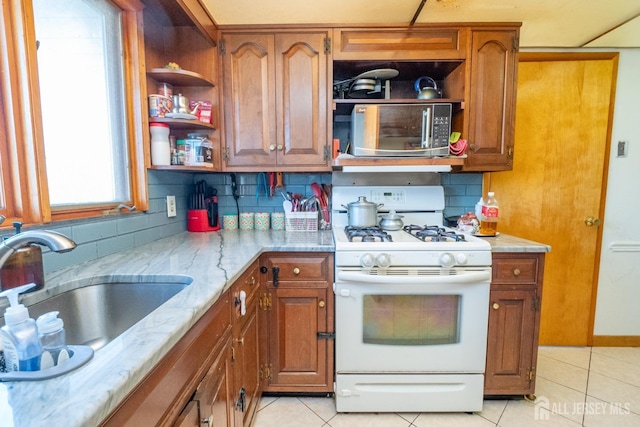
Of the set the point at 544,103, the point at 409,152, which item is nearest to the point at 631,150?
the point at 544,103

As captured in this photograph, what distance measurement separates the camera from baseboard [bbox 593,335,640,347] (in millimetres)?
2150

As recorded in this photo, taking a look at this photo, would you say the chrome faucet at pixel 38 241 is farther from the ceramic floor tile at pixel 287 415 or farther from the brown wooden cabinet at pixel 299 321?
the ceramic floor tile at pixel 287 415

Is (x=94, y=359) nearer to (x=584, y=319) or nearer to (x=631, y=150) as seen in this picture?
(x=584, y=319)

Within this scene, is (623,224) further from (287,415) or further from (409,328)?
(287,415)

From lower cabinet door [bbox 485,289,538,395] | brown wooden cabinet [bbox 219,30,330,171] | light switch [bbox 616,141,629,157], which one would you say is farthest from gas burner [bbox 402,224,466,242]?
light switch [bbox 616,141,629,157]

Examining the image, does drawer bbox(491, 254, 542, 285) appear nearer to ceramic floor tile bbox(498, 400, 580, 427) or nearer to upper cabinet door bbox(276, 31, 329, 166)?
ceramic floor tile bbox(498, 400, 580, 427)

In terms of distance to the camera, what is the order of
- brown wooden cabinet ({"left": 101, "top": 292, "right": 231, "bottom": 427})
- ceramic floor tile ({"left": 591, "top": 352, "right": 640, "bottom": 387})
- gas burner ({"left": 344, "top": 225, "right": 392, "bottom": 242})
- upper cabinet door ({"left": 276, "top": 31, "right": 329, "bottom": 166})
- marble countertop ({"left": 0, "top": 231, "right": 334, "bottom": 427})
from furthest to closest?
ceramic floor tile ({"left": 591, "top": 352, "right": 640, "bottom": 387}), upper cabinet door ({"left": 276, "top": 31, "right": 329, "bottom": 166}), gas burner ({"left": 344, "top": 225, "right": 392, "bottom": 242}), brown wooden cabinet ({"left": 101, "top": 292, "right": 231, "bottom": 427}), marble countertop ({"left": 0, "top": 231, "right": 334, "bottom": 427})

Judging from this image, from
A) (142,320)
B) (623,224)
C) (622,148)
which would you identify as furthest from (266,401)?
(622,148)

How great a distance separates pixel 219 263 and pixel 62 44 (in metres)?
1.03

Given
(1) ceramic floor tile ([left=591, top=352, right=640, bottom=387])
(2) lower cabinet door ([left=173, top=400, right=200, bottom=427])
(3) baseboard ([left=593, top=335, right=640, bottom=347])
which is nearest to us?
(2) lower cabinet door ([left=173, top=400, right=200, bottom=427])

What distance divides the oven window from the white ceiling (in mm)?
1533

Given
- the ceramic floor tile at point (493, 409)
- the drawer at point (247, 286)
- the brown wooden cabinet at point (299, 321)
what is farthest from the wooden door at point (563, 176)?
the drawer at point (247, 286)

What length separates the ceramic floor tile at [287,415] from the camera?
4.82ft

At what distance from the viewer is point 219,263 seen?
1.13 m
